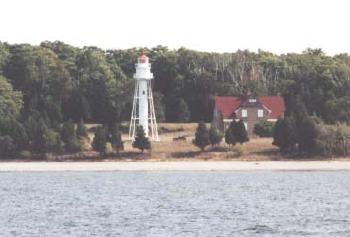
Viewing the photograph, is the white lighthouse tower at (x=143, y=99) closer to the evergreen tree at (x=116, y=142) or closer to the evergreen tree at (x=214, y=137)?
the evergreen tree at (x=116, y=142)

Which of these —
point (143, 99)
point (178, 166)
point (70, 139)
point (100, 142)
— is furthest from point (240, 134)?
point (70, 139)

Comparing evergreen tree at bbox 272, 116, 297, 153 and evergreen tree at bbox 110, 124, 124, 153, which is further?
evergreen tree at bbox 110, 124, 124, 153

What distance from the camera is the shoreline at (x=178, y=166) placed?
88.2 meters

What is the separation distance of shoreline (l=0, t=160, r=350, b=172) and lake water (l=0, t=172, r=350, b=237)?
72 cm

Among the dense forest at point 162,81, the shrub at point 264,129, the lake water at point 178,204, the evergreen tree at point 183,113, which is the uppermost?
the dense forest at point 162,81

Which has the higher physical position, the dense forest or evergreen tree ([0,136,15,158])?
the dense forest

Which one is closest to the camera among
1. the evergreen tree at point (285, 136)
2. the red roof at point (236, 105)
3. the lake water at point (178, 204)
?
the lake water at point (178, 204)

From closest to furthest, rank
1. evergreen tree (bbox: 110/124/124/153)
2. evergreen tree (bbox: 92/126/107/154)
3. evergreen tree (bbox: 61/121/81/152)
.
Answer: evergreen tree (bbox: 92/126/107/154), evergreen tree (bbox: 61/121/81/152), evergreen tree (bbox: 110/124/124/153)

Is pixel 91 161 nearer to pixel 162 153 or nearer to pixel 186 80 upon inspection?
pixel 162 153

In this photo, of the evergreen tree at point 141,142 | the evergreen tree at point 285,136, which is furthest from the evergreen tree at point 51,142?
the evergreen tree at point 285,136

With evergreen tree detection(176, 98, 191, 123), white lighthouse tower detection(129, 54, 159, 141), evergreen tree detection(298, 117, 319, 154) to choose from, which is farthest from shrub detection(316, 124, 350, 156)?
evergreen tree detection(176, 98, 191, 123)

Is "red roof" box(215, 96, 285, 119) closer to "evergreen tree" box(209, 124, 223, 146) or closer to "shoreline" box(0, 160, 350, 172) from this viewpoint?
"evergreen tree" box(209, 124, 223, 146)

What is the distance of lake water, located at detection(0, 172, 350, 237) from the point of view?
1895 inches

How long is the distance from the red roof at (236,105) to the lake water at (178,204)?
72.2 ft
